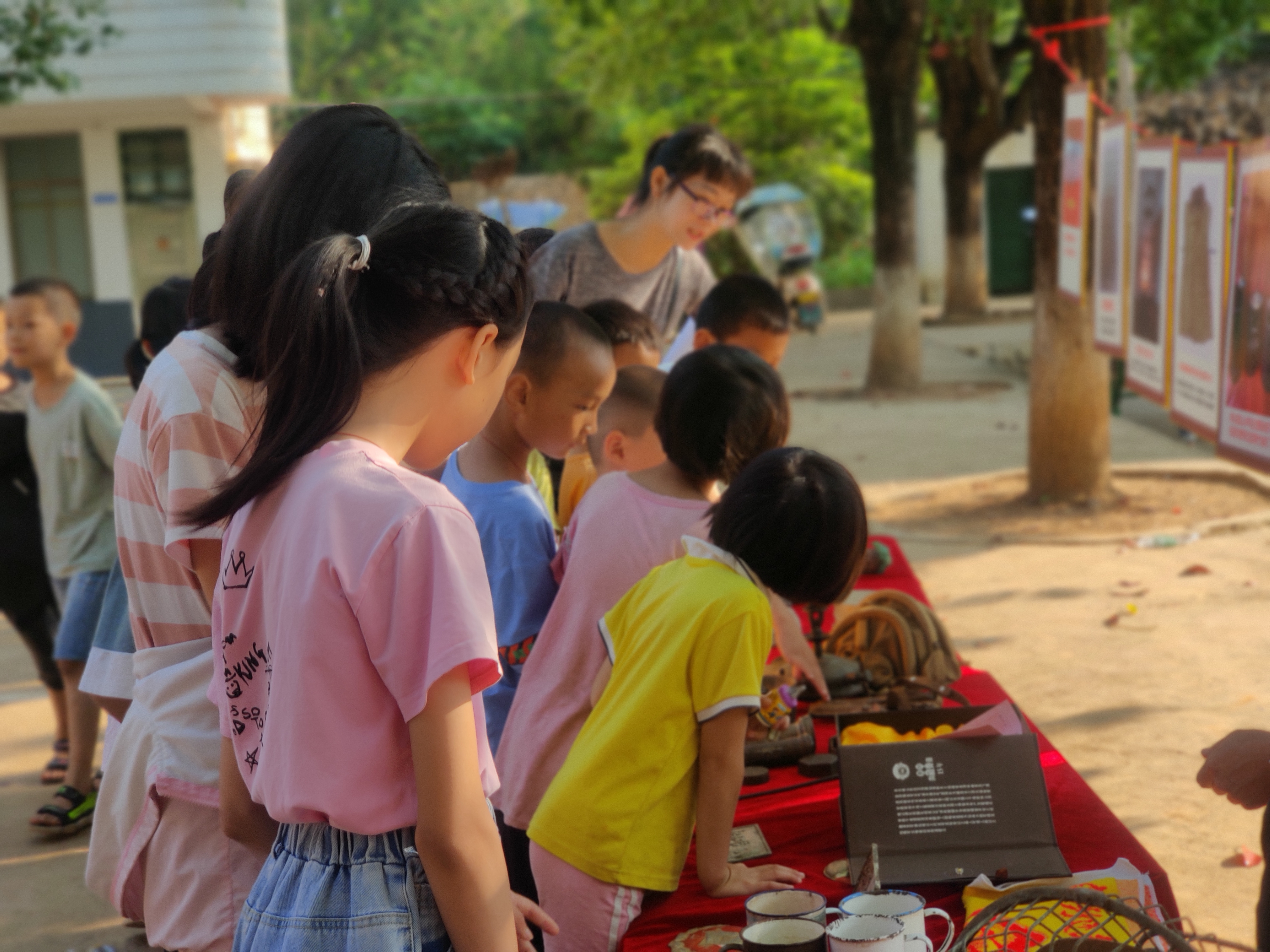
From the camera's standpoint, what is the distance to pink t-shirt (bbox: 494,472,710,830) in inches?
104

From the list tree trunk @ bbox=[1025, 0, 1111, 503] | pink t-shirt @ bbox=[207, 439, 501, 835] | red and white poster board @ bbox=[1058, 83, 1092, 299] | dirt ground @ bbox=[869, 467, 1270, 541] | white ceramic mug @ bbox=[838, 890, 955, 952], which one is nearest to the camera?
pink t-shirt @ bbox=[207, 439, 501, 835]

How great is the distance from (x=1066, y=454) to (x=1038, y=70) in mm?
2391

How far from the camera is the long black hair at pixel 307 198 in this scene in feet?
5.60

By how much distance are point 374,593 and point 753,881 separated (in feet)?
4.45

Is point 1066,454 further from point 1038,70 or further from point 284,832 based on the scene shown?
point 284,832

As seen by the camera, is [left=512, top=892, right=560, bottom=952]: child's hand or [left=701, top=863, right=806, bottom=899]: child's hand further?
[left=701, top=863, right=806, bottom=899]: child's hand

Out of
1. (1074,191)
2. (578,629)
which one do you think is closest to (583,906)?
(578,629)

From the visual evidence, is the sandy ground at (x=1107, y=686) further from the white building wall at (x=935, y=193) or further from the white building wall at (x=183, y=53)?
the white building wall at (x=935, y=193)

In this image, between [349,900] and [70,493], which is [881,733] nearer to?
[349,900]

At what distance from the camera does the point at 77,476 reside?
4477 millimetres

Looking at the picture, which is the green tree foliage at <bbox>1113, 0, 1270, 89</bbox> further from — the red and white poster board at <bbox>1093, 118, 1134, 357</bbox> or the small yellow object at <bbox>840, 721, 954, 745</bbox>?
the small yellow object at <bbox>840, 721, 954, 745</bbox>

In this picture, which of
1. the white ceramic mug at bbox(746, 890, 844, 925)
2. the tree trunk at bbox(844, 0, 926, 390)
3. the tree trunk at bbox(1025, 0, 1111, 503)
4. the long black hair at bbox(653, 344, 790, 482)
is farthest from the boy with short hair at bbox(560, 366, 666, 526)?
the tree trunk at bbox(844, 0, 926, 390)

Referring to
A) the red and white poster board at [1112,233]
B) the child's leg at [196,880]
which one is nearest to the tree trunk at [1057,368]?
the red and white poster board at [1112,233]

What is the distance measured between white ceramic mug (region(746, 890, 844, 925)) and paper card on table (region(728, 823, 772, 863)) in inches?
13.6
